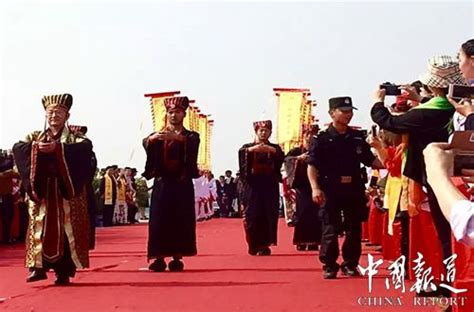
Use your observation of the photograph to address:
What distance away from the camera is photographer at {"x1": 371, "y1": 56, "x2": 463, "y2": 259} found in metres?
5.14

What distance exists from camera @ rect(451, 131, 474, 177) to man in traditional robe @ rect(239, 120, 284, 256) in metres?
7.99

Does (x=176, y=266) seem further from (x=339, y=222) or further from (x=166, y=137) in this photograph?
(x=339, y=222)

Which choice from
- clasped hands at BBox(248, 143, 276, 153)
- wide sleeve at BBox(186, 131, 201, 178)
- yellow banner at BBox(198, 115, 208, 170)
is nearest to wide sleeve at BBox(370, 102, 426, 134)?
wide sleeve at BBox(186, 131, 201, 178)

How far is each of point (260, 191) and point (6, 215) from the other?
5.26 m

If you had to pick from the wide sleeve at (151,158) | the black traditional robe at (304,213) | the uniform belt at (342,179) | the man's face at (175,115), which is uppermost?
the man's face at (175,115)

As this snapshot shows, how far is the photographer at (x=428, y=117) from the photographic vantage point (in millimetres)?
5137

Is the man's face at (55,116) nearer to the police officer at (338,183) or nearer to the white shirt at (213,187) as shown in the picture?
the police officer at (338,183)

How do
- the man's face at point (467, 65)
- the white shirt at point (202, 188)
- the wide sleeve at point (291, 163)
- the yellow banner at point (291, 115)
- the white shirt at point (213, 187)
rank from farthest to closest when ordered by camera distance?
the white shirt at point (213, 187), the white shirt at point (202, 188), the yellow banner at point (291, 115), the wide sleeve at point (291, 163), the man's face at point (467, 65)

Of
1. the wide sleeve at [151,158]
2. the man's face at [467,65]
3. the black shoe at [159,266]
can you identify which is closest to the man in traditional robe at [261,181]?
the black shoe at [159,266]

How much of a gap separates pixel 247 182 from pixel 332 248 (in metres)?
3.73

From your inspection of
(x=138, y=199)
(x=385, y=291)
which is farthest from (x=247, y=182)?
(x=138, y=199)

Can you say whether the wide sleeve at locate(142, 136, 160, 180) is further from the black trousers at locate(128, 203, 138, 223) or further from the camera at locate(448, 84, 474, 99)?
the black trousers at locate(128, 203, 138, 223)

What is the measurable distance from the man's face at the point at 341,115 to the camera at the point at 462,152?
4.77 m

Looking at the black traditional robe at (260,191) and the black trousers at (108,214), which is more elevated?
the black traditional robe at (260,191)
